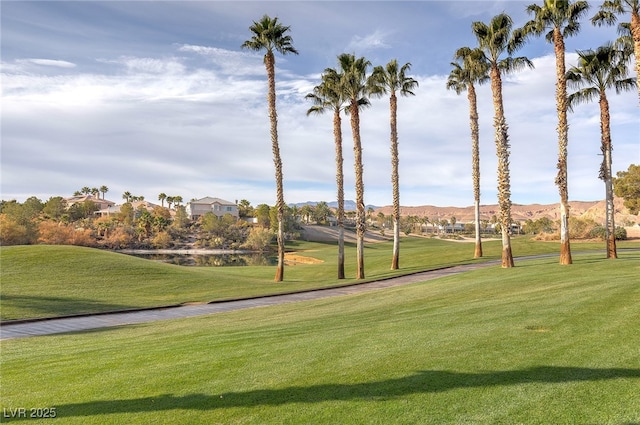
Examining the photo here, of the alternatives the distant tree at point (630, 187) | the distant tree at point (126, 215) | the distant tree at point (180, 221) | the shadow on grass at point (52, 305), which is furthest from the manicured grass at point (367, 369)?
the distant tree at point (126, 215)

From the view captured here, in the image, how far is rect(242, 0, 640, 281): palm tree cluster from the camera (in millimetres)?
25500

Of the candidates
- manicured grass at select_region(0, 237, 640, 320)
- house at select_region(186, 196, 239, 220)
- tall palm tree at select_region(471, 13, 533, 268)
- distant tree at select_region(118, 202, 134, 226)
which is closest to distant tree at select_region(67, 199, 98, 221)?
distant tree at select_region(118, 202, 134, 226)

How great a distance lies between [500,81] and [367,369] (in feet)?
84.3

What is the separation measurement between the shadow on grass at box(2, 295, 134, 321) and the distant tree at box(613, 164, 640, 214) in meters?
69.1

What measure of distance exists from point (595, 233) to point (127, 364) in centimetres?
5898

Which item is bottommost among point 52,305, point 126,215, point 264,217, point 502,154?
point 52,305

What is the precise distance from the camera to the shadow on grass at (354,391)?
6344 mm

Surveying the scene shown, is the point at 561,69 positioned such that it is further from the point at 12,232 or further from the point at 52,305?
the point at 12,232

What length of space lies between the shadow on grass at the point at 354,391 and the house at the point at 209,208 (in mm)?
157917

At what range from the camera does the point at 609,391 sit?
19.4ft

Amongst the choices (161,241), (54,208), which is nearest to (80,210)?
(54,208)

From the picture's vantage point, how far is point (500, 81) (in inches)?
1089

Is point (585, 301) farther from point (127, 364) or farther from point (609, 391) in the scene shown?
point (127, 364)

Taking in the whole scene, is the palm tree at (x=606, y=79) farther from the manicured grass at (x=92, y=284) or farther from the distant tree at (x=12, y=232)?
the distant tree at (x=12, y=232)
